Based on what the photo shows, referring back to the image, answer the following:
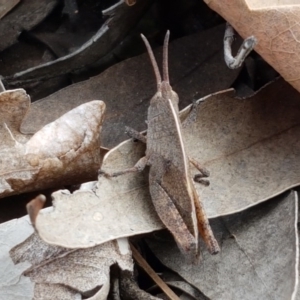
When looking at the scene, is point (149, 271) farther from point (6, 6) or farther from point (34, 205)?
point (6, 6)

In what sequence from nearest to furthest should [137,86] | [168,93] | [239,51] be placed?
[239,51]
[168,93]
[137,86]

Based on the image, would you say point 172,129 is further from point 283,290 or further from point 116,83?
point 283,290

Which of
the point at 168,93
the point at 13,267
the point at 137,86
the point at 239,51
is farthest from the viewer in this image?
the point at 137,86

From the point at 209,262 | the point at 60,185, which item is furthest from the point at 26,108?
the point at 209,262

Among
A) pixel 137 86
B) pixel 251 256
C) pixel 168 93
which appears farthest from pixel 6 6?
pixel 251 256

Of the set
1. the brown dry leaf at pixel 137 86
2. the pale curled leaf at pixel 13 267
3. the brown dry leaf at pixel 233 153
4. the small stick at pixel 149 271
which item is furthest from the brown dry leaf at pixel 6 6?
the small stick at pixel 149 271

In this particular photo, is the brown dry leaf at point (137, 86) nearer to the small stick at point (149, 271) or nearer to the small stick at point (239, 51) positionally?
the small stick at point (239, 51)

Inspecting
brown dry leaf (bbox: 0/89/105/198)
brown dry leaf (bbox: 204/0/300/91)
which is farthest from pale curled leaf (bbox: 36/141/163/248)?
brown dry leaf (bbox: 204/0/300/91)
